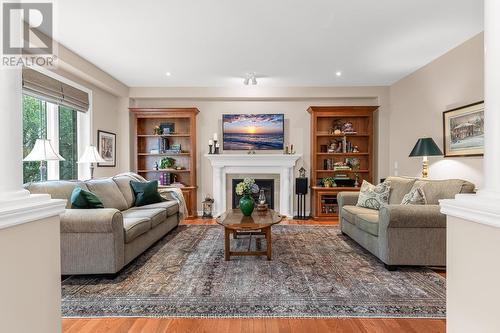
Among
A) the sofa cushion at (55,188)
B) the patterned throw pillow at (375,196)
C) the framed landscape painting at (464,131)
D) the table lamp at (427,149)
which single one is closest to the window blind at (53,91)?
the sofa cushion at (55,188)

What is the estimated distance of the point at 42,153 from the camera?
309 cm

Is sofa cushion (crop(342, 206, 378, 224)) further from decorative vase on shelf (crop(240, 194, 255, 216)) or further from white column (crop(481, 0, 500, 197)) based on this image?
white column (crop(481, 0, 500, 197))

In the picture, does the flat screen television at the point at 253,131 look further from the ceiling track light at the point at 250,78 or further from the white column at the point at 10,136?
the white column at the point at 10,136

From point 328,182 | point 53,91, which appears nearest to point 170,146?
point 53,91

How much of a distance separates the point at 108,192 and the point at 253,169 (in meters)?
2.91

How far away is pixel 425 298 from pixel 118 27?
13.5 ft

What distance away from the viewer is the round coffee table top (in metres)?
3.13

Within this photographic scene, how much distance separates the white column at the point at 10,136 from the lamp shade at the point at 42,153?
6.85 ft

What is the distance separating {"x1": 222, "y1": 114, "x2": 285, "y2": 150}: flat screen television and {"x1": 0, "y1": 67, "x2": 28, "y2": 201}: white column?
4.73 metres

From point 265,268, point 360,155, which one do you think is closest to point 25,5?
point 265,268

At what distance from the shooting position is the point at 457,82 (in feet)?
12.6

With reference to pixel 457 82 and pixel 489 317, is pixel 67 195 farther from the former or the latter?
pixel 457 82

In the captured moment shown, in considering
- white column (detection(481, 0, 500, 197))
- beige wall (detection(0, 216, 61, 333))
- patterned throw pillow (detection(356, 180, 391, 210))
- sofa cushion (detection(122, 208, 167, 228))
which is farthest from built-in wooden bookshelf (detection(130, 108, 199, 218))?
white column (detection(481, 0, 500, 197))

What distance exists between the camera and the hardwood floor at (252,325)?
75.4 inches
